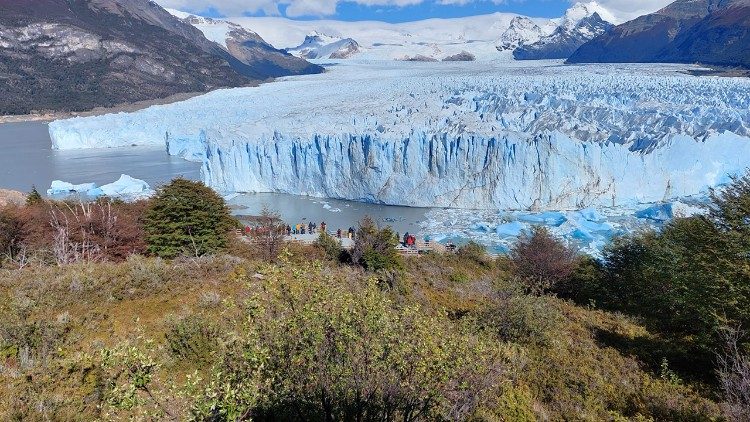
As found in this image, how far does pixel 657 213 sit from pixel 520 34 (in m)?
107

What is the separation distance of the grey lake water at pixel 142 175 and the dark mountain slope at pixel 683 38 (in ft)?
158

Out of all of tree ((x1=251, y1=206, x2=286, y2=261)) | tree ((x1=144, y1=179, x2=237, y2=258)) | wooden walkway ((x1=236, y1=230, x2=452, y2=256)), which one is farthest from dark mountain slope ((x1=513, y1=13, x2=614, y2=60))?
tree ((x1=144, y1=179, x2=237, y2=258))

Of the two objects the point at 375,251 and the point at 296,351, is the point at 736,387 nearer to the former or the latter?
the point at 296,351

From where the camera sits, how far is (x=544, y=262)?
35.5ft

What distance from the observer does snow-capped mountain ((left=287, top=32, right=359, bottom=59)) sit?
373ft

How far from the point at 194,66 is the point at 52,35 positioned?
23606 millimetres

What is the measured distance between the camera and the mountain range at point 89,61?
72688mm

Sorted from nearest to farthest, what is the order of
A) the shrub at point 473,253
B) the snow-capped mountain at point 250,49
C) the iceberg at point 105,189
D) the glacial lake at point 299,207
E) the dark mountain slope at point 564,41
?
the shrub at point 473,253 → the glacial lake at point 299,207 → the iceberg at point 105,189 → the dark mountain slope at point 564,41 → the snow-capped mountain at point 250,49

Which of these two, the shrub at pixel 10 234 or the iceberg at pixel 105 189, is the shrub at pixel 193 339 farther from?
the iceberg at pixel 105 189

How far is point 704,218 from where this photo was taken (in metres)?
6.96

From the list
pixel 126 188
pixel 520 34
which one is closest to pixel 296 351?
pixel 126 188

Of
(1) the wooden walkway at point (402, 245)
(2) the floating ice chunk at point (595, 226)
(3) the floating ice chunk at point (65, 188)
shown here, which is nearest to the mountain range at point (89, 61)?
(3) the floating ice chunk at point (65, 188)

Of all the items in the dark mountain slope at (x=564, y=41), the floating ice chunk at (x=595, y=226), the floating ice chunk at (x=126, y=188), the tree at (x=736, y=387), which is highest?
→ the dark mountain slope at (x=564, y=41)

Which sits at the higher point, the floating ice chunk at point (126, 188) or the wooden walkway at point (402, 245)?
the floating ice chunk at point (126, 188)
